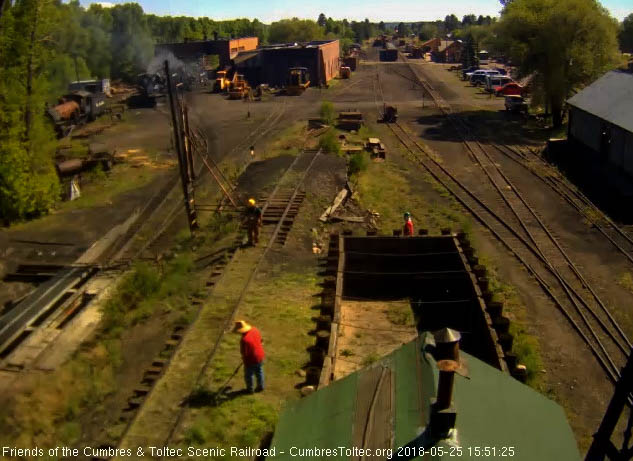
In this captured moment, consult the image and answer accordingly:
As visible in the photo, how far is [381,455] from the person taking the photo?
14.5 ft

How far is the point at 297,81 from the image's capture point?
5169cm

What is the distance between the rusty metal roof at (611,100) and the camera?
2234 centimetres

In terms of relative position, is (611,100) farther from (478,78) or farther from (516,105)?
(478,78)

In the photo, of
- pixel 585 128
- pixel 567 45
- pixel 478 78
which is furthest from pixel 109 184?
pixel 478 78

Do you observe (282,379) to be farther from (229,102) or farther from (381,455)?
(229,102)

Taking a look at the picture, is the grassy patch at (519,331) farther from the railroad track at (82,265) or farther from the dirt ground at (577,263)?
the railroad track at (82,265)

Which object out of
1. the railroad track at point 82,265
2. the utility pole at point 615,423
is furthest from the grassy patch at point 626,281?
the railroad track at point 82,265

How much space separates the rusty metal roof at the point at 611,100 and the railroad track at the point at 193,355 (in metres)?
14.1

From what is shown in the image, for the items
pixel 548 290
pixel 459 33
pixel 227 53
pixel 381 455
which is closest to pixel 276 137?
pixel 548 290

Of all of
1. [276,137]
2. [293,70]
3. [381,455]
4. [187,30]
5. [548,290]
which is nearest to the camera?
[381,455]

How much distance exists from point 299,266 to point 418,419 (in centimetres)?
989

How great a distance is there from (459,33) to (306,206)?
124522mm

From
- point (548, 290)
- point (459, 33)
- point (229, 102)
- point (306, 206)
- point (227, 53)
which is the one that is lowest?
point (548, 290)

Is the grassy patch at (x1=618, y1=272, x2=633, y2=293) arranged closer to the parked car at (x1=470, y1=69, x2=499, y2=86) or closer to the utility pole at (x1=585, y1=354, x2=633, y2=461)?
the utility pole at (x1=585, y1=354, x2=633, y2=461)
